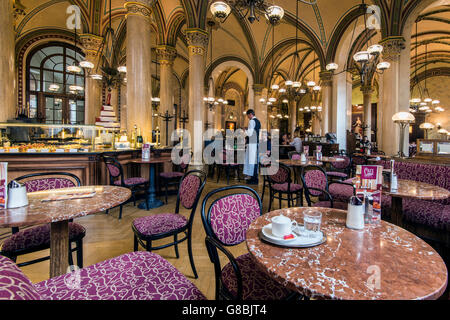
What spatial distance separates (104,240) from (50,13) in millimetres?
13081

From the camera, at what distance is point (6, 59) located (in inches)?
160

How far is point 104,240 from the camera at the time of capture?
2.91 metres

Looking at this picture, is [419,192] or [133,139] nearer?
[419,192]

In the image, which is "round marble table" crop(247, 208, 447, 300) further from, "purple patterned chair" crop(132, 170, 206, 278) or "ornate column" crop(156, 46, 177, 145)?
"ornate column" crop(156, 46, 177, 145)

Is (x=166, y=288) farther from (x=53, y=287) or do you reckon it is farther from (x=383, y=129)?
(x=383, y=129)

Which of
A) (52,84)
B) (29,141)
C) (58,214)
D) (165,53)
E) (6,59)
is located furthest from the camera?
(52,84)

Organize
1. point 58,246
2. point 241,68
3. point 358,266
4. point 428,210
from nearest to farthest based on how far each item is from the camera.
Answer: point 358,266 < point 58,246 < point 428,210 < point 241,68

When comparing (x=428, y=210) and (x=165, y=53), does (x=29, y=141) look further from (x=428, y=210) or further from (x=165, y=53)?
(x=428, y=210)

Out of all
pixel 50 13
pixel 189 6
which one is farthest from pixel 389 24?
pixel 50 13

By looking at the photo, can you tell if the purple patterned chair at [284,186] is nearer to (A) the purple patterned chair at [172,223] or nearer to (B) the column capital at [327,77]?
(A) the purple patterned chair at [172,223]

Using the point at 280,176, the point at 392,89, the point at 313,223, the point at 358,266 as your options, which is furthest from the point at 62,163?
the point at 392,89

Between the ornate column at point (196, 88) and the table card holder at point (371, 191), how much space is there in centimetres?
612

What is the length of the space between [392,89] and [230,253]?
27.1 ft

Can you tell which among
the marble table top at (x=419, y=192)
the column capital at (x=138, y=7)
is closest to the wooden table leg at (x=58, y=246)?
the marble table top at (x=419, y=192)
